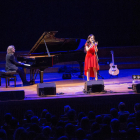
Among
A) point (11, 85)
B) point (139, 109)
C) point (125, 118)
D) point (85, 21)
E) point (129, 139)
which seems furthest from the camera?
point (85, 21)

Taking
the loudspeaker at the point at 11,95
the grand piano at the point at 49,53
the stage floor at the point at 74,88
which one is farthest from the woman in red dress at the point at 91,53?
the loudspeaker at the point at 11,95

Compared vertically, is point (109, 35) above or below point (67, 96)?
above

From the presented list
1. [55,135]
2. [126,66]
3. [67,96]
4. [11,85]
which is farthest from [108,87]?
[126,66]

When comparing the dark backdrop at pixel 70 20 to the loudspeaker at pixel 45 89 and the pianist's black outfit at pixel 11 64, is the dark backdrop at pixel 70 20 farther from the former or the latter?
the loudspeaker at pixel 45 89

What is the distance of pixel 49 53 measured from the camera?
325 inches

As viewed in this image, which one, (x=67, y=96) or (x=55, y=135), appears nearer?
(x=55, y=135)

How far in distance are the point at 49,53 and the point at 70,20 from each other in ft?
13.9

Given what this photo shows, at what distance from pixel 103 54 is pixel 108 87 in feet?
16.5

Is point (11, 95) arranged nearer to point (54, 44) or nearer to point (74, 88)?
point (74, 88)

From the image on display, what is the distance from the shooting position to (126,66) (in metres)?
11.4

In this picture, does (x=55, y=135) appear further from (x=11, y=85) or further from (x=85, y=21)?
(x=85, y=21)

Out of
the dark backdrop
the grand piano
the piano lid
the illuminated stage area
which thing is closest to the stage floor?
the illuminated stage area

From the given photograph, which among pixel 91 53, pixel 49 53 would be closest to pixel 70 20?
pixel 49 53

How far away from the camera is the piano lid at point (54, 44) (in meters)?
7.98
